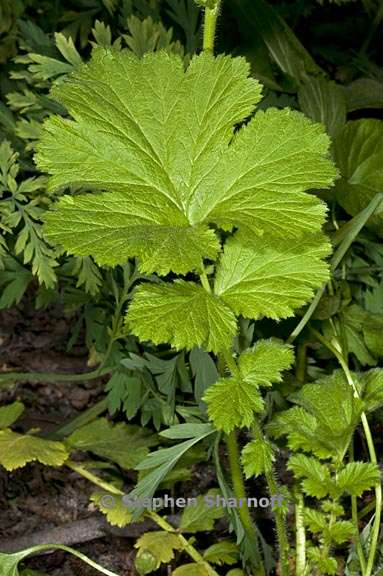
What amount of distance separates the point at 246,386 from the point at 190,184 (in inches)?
11.2

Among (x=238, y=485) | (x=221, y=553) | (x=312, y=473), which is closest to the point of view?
(x=312, y=473)

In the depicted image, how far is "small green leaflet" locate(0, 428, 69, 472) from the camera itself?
155cm

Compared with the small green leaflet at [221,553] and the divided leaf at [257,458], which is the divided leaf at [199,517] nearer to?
the small green leaflet at [221,553]

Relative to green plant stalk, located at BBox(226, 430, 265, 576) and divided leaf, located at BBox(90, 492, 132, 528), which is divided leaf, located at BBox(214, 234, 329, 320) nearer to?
green plant stalk, located at BBox(226, 430, 265, 576)

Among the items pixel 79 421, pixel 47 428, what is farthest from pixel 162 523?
pixel 47 428

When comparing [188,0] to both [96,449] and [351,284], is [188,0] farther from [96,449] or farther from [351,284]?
[96,449]

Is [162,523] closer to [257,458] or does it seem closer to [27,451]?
[27,451]

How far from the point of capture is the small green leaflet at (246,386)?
120 cm

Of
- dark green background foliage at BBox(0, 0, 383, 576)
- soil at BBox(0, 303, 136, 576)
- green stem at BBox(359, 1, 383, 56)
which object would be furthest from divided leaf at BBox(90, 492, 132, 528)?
green stem at BBox(359, 1, 383, 56)

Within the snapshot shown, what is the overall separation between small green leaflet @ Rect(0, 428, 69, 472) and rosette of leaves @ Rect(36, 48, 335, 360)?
1.62 ft

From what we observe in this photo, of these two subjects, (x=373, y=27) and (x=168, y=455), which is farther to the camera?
(x=373, y=27)

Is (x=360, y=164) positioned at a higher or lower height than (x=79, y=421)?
higher

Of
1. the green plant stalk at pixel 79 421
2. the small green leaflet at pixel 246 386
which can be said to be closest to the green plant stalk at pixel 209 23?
the small green leaflet at pixel 246 386

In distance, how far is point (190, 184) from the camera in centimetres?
123
